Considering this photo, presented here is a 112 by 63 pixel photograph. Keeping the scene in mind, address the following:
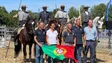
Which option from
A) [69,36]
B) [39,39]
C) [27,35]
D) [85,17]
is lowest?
[39,39]

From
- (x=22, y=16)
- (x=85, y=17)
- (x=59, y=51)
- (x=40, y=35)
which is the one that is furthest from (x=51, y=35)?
(x=22, y=16)

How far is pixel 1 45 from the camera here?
24781 mm

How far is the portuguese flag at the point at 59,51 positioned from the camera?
11914mm

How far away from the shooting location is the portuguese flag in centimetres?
1191

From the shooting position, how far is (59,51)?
12062mm

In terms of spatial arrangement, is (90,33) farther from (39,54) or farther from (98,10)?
(98,10)

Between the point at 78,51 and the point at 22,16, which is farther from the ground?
the point at 22,16

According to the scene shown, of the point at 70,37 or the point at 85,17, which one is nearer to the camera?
the point at 70,37

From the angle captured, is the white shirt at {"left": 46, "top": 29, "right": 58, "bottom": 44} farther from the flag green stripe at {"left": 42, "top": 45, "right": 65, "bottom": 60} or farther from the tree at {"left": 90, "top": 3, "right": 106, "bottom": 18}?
the tree at {"left": 90, "top": 3, "right": 106, "bottom": 18}

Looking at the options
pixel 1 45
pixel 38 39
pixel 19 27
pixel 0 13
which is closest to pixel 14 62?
pixel 19 27

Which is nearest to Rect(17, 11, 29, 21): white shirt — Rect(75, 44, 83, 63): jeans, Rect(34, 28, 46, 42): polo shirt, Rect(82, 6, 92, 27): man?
Rect(82, 6, 92, 27): man

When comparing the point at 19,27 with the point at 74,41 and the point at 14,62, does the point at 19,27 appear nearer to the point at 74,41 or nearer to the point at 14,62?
the point at 14,62

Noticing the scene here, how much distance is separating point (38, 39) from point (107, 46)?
47.3 feet

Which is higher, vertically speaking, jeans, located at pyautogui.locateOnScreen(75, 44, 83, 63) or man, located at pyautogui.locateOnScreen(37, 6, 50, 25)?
man, located at pyautogui.locateOnScreen(37, 6, 50, 25)
